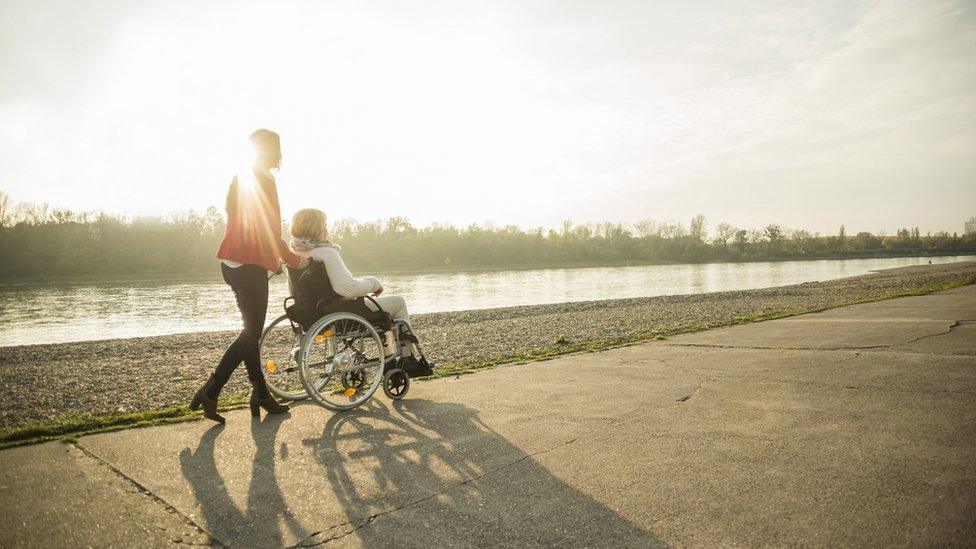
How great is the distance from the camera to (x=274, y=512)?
8.38ft

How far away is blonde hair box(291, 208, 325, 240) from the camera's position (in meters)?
4.64

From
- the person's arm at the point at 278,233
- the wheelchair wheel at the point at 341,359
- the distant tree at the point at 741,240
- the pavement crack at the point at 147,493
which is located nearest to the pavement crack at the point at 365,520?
the pavement crack at the point at 147,493

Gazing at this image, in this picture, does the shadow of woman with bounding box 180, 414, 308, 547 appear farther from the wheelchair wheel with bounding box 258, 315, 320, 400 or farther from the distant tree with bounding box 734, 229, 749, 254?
the distant tree with bounding box 734, 229, 749, 254

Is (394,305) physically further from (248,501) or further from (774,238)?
(774,238)

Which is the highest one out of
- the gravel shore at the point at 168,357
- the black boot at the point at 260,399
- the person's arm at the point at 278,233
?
the person's arm at the point at 278,233

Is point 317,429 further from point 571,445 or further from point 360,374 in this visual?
point 571,445

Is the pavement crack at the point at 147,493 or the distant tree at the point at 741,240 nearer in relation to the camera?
the pavement crack at the point at 147,493

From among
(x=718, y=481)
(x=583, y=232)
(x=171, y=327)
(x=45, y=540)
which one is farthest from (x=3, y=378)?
(x=583, y=232)

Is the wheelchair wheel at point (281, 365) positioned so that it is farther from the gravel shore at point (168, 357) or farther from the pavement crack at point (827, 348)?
the pavement crack at point (827, 348)

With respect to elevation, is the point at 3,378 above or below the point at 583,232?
below

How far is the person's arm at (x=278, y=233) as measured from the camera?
434cm

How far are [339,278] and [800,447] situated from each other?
3526 millimetres

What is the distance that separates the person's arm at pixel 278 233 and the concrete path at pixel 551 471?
126 centimetres

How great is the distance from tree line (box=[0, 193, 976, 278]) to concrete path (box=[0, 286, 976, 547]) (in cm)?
8115
